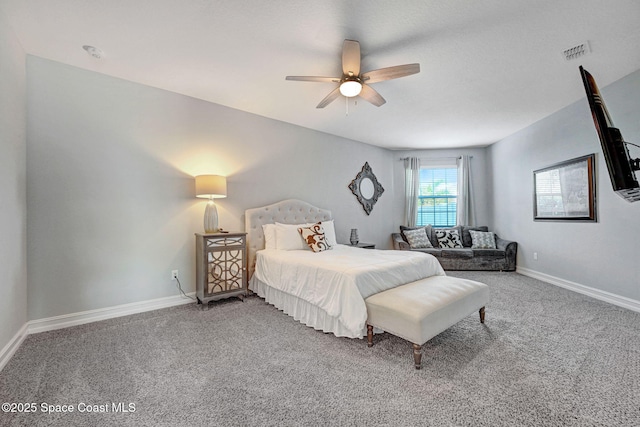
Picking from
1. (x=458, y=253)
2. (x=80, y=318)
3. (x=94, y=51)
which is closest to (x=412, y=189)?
(x=458, y=253)

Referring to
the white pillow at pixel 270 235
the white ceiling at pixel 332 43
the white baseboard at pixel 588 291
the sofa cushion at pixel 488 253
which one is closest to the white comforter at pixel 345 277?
the white pillow at pixel 270 235


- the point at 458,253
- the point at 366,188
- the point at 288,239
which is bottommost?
the point at 458,253

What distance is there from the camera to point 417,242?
221 inches

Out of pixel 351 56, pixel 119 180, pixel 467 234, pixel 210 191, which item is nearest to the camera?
pixel 351 56

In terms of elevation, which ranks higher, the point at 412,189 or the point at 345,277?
the point at 412,189

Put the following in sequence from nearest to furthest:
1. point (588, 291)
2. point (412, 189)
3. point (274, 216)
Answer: point (588, 291) → point (274, 216) → point (412, 189)

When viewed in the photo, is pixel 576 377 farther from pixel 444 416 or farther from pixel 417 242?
pixel 417 242

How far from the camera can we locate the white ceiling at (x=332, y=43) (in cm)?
204

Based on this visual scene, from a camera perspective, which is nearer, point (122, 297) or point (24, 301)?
point (24, 301)

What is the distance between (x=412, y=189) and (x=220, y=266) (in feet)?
15.5

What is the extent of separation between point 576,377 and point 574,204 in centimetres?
310

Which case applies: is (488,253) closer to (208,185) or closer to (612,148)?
(612,148)

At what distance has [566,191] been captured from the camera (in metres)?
4.00

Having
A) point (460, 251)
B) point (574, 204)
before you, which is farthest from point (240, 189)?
point (574, 204)
